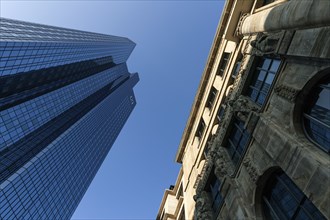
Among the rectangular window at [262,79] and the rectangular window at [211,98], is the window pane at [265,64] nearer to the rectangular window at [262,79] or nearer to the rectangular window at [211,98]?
the rectangular window at [262,79]

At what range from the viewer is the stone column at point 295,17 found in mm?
13125

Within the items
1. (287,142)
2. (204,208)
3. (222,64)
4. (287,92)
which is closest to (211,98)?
(222,64)

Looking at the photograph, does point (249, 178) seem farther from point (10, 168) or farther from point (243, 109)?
point (10, 168)

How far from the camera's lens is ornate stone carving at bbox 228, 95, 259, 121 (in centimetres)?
1953

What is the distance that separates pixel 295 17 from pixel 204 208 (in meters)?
14.9

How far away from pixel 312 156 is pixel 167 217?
29954 mm

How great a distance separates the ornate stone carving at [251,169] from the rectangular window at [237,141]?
3.69 ft

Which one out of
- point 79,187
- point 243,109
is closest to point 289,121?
point 243,109

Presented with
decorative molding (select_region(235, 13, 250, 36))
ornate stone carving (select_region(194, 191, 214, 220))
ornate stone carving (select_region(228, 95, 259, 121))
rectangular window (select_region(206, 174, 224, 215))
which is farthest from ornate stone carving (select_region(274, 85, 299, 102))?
ornate stone carving (select_region(194, 191, 214, 220))

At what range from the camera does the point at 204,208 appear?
74.6ft

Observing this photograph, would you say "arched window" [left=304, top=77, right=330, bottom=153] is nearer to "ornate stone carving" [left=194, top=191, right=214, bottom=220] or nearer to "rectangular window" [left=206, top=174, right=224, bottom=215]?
"rectangular window" [left=206, top=174, right=224, bottom=215]

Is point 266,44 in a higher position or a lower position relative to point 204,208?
higher

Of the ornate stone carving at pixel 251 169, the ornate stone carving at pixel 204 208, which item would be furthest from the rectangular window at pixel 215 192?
the ornate stone carving at pixel 251 169

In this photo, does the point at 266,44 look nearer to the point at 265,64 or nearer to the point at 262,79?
the point at 265,64
